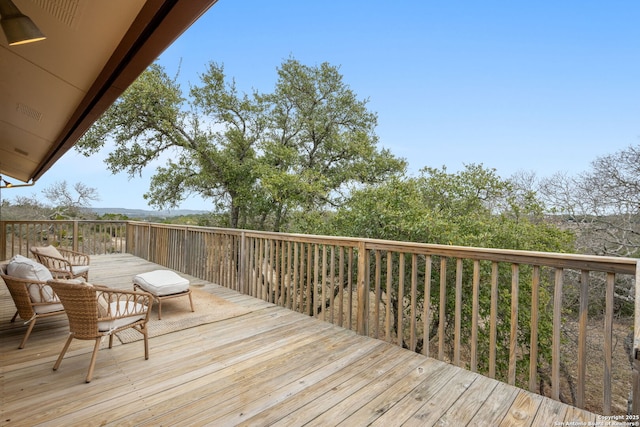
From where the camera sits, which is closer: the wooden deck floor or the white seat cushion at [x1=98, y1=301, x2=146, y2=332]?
the wooden deck floor

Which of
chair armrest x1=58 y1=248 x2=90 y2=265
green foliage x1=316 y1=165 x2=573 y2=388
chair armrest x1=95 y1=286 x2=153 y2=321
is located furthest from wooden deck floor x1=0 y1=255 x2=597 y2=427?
green foliage x1=316 y1=165 x2=573 y2=388

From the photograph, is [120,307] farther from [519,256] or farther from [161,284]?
[519,256]

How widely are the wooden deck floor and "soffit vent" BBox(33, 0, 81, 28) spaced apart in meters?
2.35

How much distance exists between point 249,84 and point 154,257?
5690mm

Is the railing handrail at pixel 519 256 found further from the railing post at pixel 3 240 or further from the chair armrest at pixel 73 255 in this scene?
the railing post at pixel 3 240

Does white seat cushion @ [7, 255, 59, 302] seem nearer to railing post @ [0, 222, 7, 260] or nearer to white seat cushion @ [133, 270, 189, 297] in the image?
white seat cushion @ [133, 270, 189, 297]

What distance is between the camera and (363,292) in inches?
127

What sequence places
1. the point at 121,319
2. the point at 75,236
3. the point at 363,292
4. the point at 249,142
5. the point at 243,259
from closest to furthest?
the point at 121,319 → the point at 363,292 → the point at 243,259 → the point at 75,236 → the point at 249,142

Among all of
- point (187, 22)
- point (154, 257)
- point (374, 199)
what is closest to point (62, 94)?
point (187, 22)

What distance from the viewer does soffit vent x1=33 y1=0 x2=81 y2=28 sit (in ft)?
5.41

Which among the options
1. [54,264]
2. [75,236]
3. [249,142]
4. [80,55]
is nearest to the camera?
[80,55]

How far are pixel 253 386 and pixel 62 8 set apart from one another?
2.60 meters

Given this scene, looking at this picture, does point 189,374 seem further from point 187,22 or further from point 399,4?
point 399,4

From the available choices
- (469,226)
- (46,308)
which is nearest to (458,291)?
(469,226)
